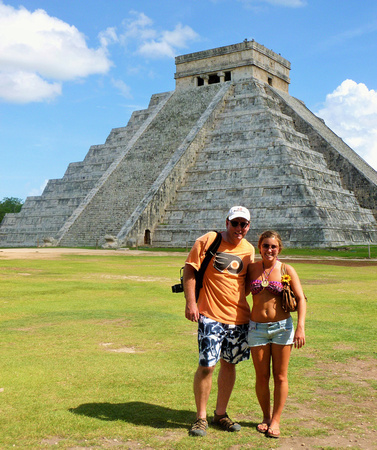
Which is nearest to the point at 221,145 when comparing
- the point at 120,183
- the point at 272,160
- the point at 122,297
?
the point at 272,160

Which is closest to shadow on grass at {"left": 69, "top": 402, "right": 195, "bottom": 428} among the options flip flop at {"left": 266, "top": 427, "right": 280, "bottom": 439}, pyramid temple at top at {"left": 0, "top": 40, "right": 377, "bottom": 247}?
flip flop at {"left": 266, "top": 427, "right": 280, "bottom": 439}

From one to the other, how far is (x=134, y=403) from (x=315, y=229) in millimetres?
25348

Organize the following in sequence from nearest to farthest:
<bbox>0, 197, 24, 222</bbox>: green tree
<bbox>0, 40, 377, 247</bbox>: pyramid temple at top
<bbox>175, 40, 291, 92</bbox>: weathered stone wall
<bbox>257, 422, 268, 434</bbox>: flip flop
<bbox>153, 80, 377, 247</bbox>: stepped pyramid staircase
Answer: <bbox>257, 422, 268, 434</bbox>: flip flop, <bbox>153, 80, 377, 247</bbox>: stepped pyramid staircase, <bbox>0, 40, 377, 247</bbox>: pyramid temple at top, <bbox>175, 40, 291, 92</bbox>: weathered stone wall, <bbox>0, 197, 24, 222</bbox>: green tree

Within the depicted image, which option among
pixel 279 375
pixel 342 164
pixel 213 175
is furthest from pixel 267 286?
pixel 342 164

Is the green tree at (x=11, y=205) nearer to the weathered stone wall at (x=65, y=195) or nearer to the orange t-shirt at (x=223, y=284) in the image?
the weathered stone wall at (x=65, y=195)

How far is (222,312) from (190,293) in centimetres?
33

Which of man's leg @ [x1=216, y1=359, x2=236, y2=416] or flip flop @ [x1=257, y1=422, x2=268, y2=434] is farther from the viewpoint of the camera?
man's leg @ [x1=216, y1=359, x2=236, y2=416]

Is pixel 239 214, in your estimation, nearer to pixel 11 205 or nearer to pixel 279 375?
pixel 279 375

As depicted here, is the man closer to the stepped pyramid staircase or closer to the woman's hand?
the woman's hand

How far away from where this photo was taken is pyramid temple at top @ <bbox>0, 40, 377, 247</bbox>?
104ft

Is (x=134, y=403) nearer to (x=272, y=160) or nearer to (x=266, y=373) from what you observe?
(x=266, y=373)

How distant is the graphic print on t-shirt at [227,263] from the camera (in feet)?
15.7

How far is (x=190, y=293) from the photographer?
477cm

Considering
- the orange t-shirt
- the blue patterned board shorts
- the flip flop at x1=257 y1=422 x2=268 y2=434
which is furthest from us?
the orange t-shirt
